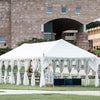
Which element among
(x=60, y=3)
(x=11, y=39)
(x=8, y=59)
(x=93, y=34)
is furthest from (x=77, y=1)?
(x=8, y=59)

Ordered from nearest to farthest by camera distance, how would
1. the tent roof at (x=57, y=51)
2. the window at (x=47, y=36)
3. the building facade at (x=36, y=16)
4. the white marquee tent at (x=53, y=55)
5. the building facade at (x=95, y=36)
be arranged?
the white marquee tent at (x=53, y=55) → the tent roof at (x=57, y=51) → the building facade at (x=36, y=16) → the window at (x=47, y=36) → the building facade at (x=95, y=36)

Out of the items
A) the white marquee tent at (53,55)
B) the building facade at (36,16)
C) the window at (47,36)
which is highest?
the building facade at (36,16)

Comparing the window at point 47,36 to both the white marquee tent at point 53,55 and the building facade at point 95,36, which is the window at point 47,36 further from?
the white marquee tent at point 53,55

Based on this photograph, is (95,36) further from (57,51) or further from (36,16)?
(57,51)

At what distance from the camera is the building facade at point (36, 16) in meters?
75.9

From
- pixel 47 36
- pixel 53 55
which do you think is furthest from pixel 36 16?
pixel 53 55

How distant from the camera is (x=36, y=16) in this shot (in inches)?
3009

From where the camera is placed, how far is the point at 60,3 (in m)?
76.9

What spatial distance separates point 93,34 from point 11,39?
106 feet

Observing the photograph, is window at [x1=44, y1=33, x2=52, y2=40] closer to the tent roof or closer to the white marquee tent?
the white marquee tent

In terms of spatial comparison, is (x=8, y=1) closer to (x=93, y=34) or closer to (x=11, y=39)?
(x=11, y=39)

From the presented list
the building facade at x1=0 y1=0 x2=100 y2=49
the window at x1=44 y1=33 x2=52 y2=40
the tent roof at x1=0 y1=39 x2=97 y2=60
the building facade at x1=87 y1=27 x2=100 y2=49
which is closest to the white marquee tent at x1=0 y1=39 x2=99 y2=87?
the tent roof at x1=0 y1=39 x2=97 y2=60

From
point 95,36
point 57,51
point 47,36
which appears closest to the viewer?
point 57,51

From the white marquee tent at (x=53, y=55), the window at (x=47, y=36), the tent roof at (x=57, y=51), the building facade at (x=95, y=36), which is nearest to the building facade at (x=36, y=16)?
the window at (x=47, y=36)
